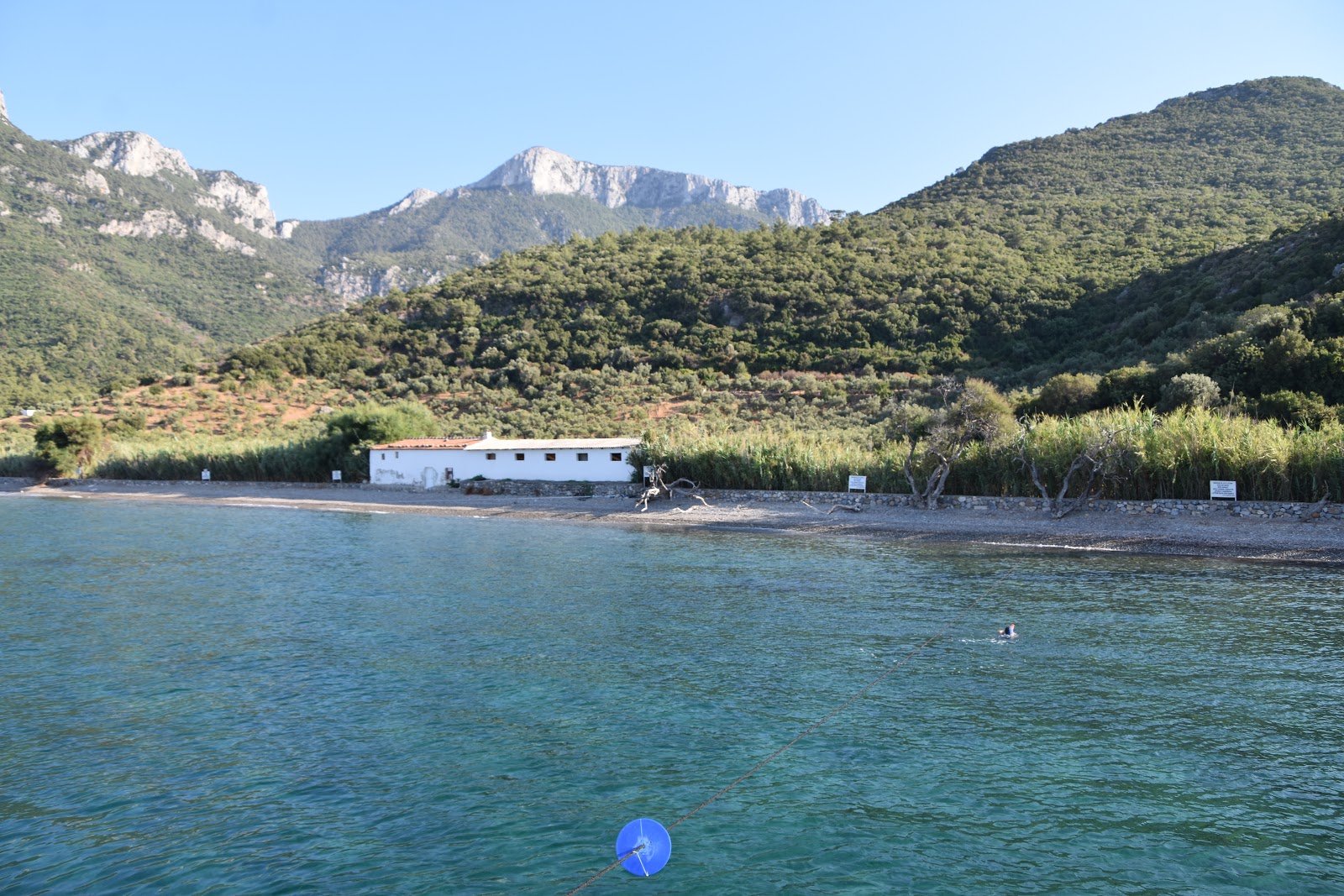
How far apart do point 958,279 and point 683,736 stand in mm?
54283

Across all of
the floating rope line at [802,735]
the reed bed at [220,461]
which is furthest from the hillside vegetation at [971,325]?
the floating rope line at [802,735]

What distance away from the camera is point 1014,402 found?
33781 millimetres

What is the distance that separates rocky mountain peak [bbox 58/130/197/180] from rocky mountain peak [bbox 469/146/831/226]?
2173 inches

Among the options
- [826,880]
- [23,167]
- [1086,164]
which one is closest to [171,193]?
[23,167]

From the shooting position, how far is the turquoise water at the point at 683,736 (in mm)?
6523

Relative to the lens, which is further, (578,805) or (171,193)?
(171,193)

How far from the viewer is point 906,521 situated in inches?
982

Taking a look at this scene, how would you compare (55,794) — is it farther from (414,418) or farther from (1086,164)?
(1086,164)

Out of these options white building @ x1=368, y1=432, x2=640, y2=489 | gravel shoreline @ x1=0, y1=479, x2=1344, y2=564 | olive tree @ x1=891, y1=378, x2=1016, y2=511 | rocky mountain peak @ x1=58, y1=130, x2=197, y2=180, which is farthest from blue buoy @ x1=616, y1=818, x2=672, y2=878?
rocky mountain peak @ x1=58, y1=130, x2=197, y2=180

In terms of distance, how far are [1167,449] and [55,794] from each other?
23.6 metres

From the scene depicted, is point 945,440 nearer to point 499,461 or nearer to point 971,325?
point 499,461

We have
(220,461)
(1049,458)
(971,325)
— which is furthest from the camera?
(971,325)

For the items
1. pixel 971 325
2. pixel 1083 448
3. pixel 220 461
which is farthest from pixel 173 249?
pixel 1083 448

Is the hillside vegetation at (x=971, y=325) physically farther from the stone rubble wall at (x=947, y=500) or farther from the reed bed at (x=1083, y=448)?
the stone rubble wall at (x=947, y=500)
